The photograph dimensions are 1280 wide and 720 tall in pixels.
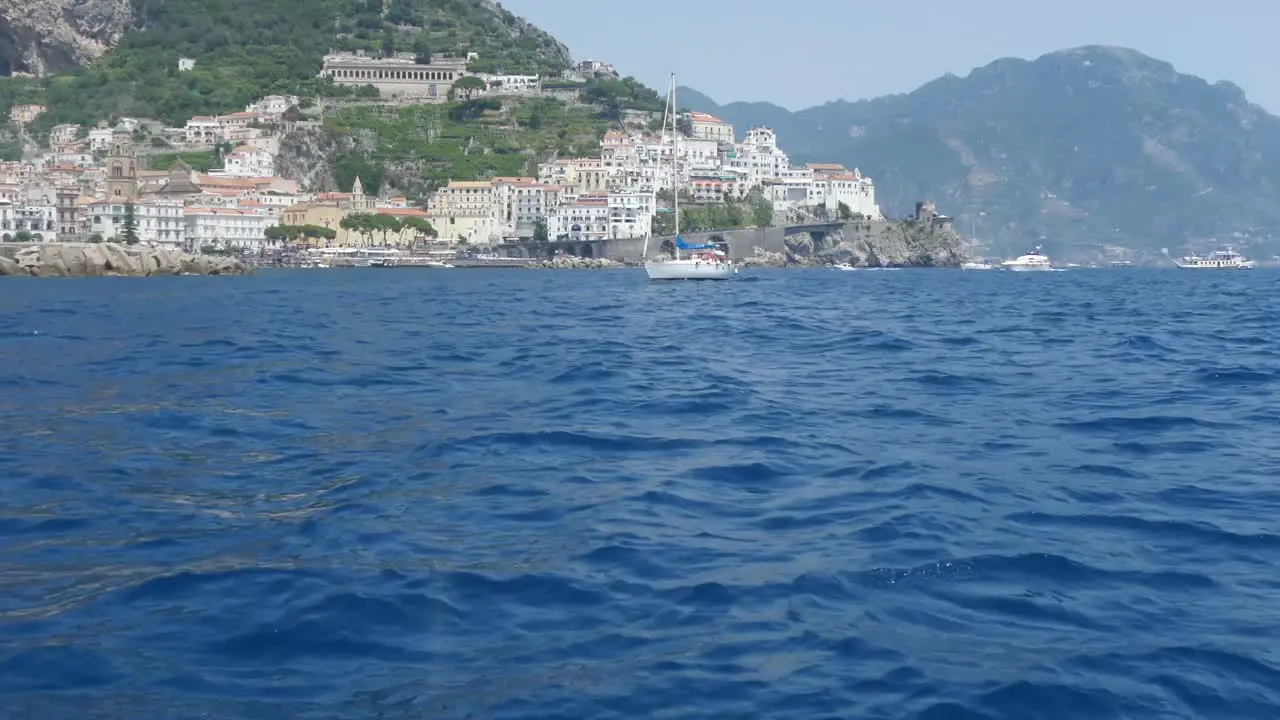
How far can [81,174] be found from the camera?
124 meters

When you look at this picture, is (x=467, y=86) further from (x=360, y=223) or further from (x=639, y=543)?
(x=639, y=543)

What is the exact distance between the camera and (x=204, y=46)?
162 m

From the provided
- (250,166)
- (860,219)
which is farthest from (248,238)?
(860,219)

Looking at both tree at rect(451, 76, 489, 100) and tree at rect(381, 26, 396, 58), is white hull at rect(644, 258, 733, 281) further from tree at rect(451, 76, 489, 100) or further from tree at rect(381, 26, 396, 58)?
tree at rect(381, 26, 396, 58)

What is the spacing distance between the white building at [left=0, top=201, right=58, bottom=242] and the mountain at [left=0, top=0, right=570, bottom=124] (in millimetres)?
37869

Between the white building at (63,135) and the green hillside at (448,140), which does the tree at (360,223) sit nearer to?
the green hillside at (448,140)

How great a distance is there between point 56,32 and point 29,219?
63005 millimetres

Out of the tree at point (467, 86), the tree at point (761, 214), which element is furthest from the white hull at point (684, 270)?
the tree at point (467, 86)

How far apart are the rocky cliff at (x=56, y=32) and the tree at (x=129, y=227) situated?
62.2 m

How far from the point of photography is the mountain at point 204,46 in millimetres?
145750

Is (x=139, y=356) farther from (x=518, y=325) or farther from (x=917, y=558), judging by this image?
(x=917, y=558)

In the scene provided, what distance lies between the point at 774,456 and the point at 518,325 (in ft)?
59.2

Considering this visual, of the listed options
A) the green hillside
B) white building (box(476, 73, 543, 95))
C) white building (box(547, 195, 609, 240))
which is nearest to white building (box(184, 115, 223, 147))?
the green hillside

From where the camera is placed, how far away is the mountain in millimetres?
145750
